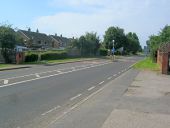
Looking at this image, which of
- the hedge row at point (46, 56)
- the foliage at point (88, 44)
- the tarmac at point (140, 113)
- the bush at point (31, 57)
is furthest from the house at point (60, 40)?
the tarmac at point (140, 113)

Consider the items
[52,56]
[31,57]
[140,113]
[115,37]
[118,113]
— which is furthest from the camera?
[115,37]

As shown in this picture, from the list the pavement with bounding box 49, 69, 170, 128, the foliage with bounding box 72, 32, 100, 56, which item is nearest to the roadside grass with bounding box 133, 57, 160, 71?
the pavement with bounding box 49, 69, 170, 128

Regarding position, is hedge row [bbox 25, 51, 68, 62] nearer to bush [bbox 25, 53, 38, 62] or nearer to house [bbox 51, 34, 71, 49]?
bush [bbox 25, 53, 38, 62]

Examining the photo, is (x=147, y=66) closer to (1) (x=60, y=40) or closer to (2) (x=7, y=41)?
(2) (x=7, y=41)

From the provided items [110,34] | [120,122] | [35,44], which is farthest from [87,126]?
[110,34]

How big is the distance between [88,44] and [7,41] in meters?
47.5

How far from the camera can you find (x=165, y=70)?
34719mm

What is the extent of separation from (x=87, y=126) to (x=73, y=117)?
50.2 inches

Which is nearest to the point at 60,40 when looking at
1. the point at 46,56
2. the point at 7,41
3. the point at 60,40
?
the point at 60,40

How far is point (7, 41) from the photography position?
166ft

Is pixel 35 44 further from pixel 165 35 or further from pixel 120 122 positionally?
pixel 120 122

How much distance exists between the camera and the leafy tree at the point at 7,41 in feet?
165

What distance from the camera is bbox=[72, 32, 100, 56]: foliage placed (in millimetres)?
94250

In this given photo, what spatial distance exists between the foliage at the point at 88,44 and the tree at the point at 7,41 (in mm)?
42312
